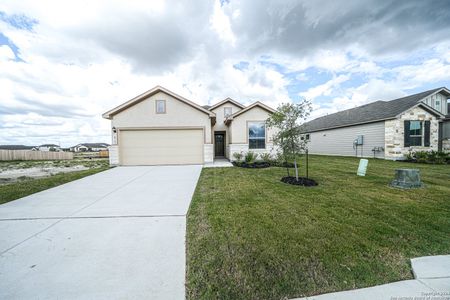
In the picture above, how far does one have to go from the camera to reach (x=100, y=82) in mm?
14594

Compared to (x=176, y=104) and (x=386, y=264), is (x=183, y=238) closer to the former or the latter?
(x=386, y=264)

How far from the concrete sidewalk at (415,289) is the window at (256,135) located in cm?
1080

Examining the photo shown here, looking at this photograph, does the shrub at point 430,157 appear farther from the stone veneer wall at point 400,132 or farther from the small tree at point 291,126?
the small tree at point 291,126

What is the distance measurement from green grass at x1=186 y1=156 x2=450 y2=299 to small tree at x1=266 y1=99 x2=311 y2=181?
2.08m

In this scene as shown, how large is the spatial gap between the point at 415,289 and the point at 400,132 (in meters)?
15.7

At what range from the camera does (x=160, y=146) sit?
11.5 m

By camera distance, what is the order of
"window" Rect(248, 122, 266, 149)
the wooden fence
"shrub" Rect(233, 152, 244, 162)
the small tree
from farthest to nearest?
1. the wooden fence
2. "window" Rect(248, 122, 266, 149)
3. "shrub" Rect(233, 152, 244, 162)
4. the small tree

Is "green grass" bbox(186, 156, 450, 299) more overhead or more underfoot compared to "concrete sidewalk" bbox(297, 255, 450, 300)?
more overhead

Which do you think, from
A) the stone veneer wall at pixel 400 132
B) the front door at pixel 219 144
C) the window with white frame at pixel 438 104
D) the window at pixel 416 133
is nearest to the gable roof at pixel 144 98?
the front door at pixel 219 144

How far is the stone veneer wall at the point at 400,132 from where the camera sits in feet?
41.4

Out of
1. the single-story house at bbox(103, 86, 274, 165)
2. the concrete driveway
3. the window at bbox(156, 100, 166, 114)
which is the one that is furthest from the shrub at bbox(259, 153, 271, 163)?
the concrete driveway

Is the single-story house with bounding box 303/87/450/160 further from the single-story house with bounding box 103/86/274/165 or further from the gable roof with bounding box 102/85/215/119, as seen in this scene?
the gable roof with bounding box 102/85/215/119

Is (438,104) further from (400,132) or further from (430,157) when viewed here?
(430,157)

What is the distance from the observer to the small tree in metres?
6.24
